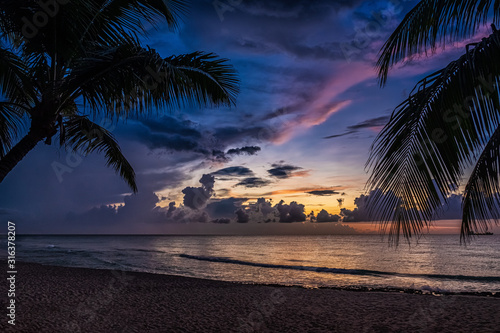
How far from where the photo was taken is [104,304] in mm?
7133

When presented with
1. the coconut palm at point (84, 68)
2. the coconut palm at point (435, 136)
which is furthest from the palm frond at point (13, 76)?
the coconut palm at point (435, 136)

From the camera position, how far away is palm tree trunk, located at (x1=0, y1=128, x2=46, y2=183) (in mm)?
4375

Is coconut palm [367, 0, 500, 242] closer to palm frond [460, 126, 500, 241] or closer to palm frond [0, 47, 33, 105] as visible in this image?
palm frond [460, 126, 500, 241]

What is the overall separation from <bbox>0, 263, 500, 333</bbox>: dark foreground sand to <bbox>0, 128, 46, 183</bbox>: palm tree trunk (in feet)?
8.32

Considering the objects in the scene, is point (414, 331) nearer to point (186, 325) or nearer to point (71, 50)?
point (186, 325)

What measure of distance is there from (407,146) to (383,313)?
532 cm

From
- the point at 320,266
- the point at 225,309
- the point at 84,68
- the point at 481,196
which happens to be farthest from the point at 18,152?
the point at 320,266

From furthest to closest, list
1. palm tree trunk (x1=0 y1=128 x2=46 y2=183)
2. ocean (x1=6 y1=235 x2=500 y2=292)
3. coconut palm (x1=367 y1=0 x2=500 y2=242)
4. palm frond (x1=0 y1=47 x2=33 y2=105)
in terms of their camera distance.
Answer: ocean (x1=6 y1=235 x2=500 y2=292)
palm frond (x1=0 y1=47 x2=33 y2=105)
palm tree trunk (x1=0 y1=128 x2=46 y2=183)
coconut palm (x1=367 y1=0 x2=500 y2=242)

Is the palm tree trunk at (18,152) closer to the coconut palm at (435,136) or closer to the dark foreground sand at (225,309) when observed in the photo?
the dark foreground sand at (225,309)

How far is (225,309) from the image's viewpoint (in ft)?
22.7

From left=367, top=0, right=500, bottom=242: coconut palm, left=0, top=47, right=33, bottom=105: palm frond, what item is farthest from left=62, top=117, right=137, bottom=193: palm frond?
left=367, top=0, right=500, bottom=242: coconut palm

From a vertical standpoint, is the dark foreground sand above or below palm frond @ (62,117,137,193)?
below

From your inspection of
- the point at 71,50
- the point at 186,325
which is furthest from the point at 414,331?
the point at 71,50

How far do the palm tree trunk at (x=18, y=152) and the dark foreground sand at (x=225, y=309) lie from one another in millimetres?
2536
